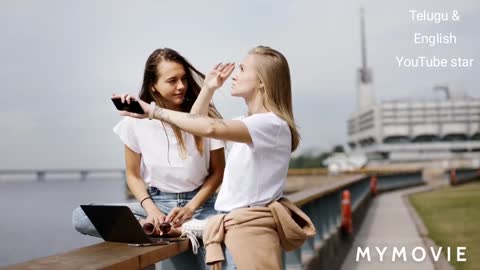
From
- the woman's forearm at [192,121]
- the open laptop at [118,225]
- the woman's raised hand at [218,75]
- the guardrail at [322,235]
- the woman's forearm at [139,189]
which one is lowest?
the guardrail at [322,235]

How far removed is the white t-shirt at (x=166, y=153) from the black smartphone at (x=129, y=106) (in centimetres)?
44

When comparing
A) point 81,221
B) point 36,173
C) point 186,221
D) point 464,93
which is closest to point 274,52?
point 186,221

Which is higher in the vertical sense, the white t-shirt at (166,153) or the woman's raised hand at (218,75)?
the woman's raised hand at (218,75)

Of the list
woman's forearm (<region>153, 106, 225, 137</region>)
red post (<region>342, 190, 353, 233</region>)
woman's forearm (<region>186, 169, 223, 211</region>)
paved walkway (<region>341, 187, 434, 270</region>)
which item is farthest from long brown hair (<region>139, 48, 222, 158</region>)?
red post (<region>342, 190, 353, 233</region>)

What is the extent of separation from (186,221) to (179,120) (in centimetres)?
59

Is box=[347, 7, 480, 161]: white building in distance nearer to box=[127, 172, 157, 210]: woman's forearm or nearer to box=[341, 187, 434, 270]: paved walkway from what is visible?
box=[341, 187, 434, 270]: paved walkway

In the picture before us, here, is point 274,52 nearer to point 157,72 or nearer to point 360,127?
point 157,72

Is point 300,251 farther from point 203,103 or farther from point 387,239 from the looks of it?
point 387,239

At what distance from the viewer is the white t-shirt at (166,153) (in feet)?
11.0

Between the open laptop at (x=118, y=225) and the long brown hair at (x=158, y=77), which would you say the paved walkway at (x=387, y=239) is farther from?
the open laptop at (x=118, y=225)

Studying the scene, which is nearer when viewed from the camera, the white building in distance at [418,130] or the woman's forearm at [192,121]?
the woman's forearm at [192,121]

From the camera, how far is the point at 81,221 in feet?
10.9

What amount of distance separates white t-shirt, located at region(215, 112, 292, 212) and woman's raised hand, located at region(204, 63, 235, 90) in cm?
16

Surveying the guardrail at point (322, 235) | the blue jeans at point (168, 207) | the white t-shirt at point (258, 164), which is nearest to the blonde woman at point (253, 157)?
the white t-shirt at point (258, 164)
